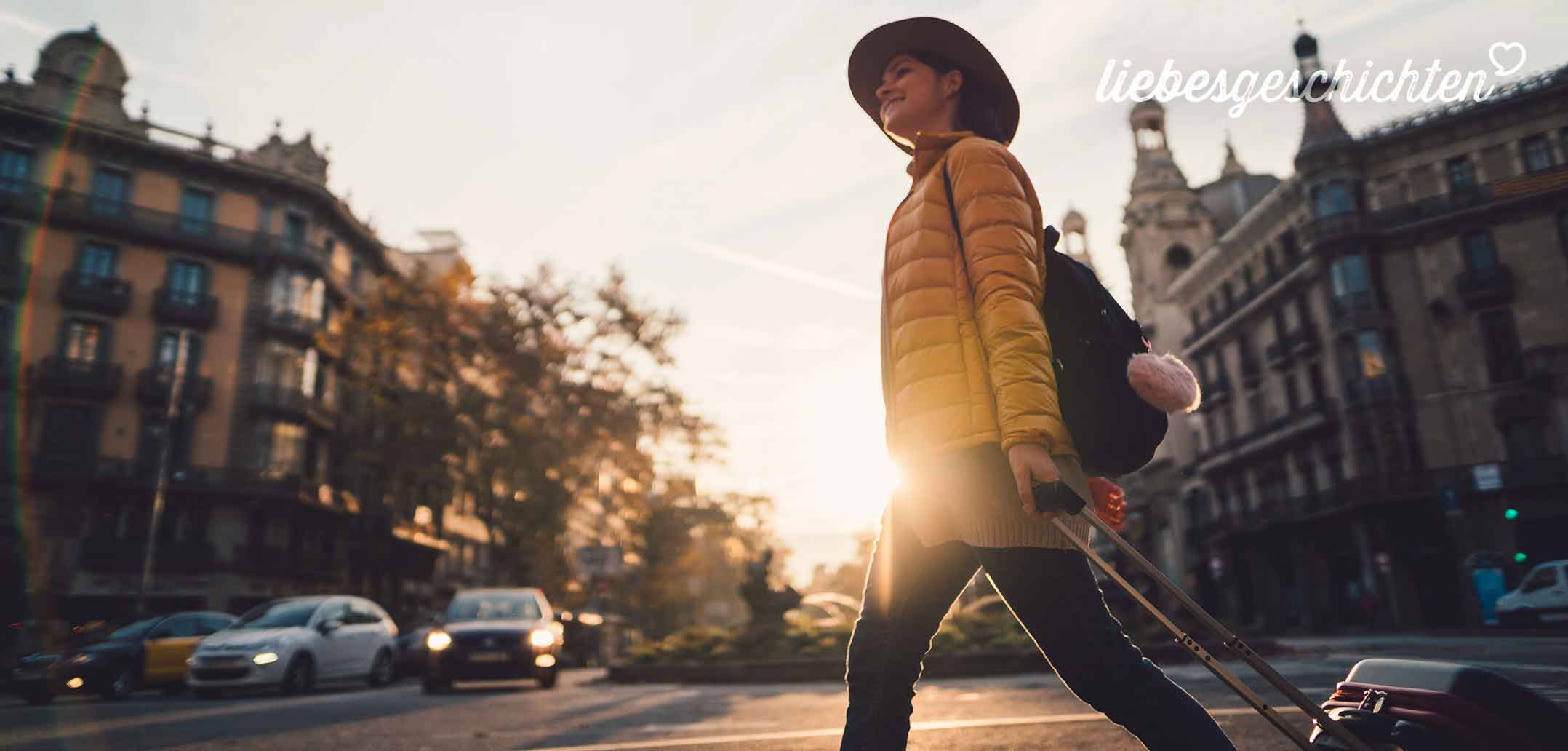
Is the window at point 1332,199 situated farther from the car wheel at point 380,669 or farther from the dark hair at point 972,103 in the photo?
the dark hair at point 972,103

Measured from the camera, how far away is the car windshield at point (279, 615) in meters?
14.6

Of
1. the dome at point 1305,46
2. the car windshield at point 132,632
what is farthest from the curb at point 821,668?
the dome at point 1305,46

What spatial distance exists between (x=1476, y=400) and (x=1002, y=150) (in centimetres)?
3476

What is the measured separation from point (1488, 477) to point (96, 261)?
42.5 m

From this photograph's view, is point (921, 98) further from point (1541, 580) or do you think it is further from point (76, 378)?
point (76, 378)

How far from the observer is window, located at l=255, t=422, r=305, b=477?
35.5 metres

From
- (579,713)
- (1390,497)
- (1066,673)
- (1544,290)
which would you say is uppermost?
(1544,290)

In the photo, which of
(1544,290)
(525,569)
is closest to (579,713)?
(525,569)

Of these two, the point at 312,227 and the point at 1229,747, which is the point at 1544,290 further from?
the point at 312,227

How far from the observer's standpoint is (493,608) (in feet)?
50.1

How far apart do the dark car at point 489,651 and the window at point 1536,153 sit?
31480 mm

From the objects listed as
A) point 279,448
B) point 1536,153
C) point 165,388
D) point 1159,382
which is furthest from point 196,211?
point 1536,153

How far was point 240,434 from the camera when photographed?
3516cm

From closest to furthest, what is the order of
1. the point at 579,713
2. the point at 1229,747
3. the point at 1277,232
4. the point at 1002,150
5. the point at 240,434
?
1. the point at 1229,747
2. the point at 1002,150
3. the point at 579,713
4. the point at 240,434
5. the point at 1277,232
